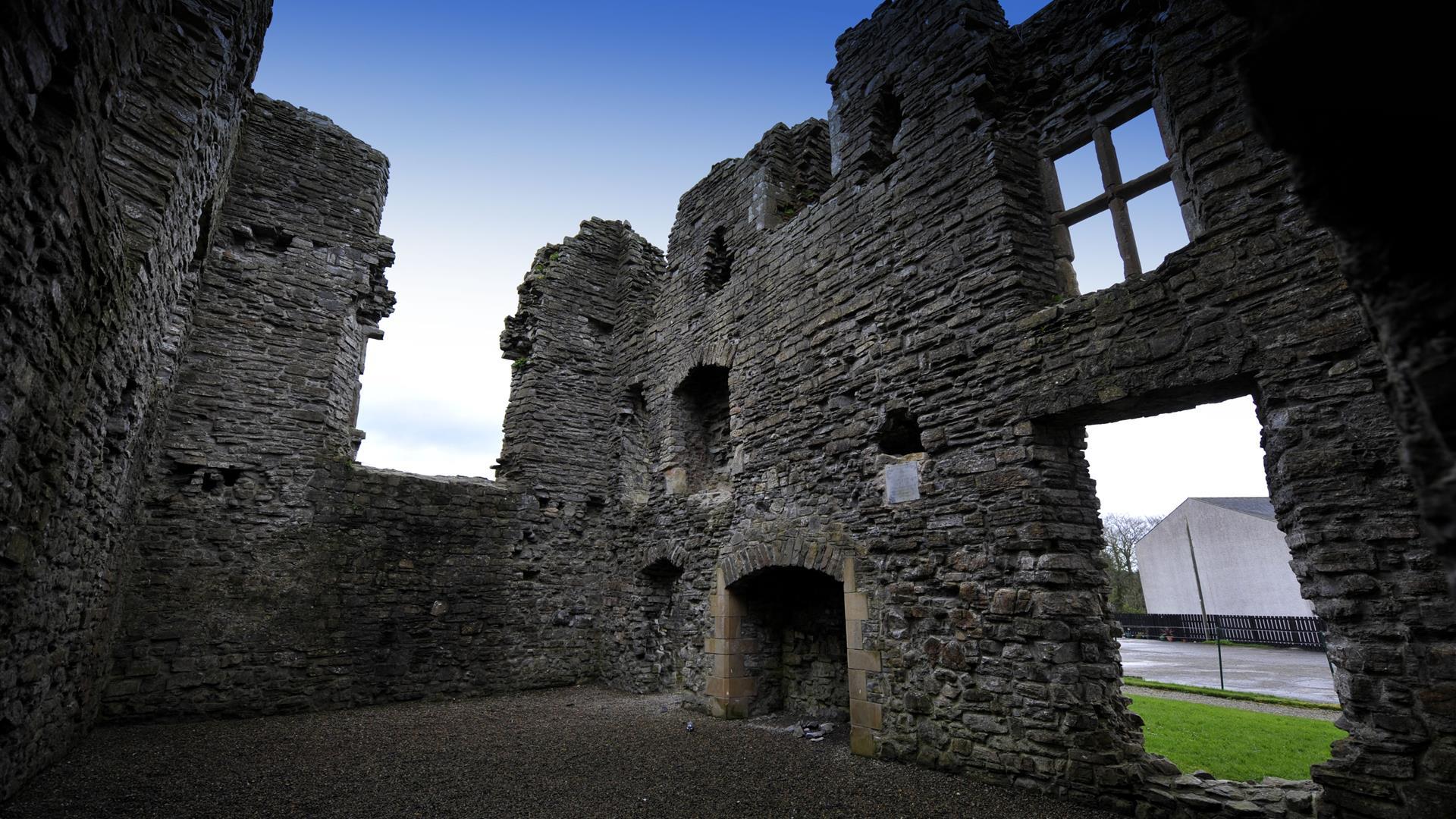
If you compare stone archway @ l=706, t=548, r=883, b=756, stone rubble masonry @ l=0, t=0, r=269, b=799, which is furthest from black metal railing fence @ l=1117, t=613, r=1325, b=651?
stone rubble masonry @ l=0, t=0, r=269, b=799

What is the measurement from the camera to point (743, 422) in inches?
323

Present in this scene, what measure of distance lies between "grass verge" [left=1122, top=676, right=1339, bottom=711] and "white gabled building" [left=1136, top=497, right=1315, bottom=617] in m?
11.7

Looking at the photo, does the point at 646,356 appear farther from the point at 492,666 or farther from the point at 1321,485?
the point at 1321,485

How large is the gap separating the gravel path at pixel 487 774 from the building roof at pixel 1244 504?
25.4 metres

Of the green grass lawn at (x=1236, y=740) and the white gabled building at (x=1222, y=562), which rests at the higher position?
the white gabled building at (x=1222, y=562)

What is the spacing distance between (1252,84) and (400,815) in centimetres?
547

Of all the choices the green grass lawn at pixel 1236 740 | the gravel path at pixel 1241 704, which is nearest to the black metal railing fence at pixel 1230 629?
the gravel path at pixel 1241 704

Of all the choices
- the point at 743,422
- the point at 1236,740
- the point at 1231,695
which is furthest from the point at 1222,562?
the point at 743,422

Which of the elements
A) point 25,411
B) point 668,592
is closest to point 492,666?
point 668,592

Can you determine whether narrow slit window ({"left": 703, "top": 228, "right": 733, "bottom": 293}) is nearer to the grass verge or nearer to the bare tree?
the grass verge

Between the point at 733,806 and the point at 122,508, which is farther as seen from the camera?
the point at 122,508

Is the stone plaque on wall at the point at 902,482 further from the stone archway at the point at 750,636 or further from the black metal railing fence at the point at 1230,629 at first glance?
the black metal railing fence at the point at 1230,629

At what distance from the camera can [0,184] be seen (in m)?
2.29

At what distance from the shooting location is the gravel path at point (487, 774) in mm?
4348
